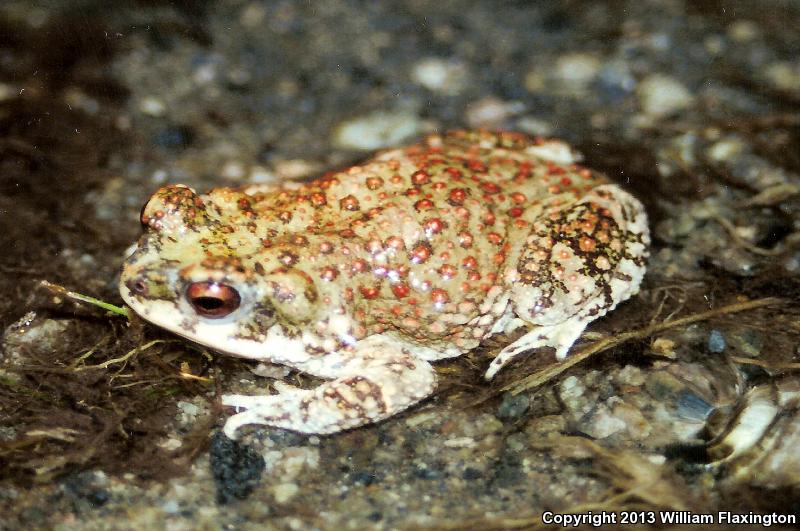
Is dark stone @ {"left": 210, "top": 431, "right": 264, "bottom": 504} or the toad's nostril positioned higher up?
the toad's nostril

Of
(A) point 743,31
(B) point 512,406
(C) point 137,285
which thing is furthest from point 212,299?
(A) point 743,31

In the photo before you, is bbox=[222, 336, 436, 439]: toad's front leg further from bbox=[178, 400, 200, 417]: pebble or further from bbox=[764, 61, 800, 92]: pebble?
bbox=[764, 61, 800, 92]: pebble

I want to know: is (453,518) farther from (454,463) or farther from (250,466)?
(250,466)

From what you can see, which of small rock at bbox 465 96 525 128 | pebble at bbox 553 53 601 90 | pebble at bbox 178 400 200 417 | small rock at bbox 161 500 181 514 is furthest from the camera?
pebble at bbox 553 53 601 90

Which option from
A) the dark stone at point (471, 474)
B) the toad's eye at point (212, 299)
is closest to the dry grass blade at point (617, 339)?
the dark stone at point (471, 474)

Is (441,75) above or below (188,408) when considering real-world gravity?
above

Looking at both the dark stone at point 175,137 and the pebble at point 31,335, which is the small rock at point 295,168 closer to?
the dark stone at point 175,137

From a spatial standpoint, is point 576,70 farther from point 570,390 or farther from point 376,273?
point 376,273

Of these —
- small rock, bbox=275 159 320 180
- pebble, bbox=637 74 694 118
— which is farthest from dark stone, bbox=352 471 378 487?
pebble, bbox=637 74 694 118
